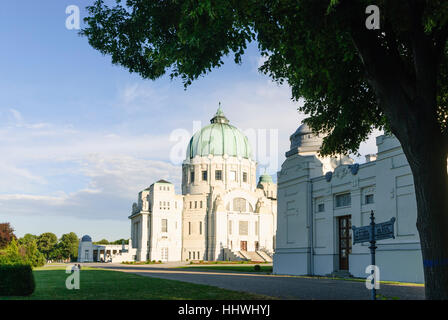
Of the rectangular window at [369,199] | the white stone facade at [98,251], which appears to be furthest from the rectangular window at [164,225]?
the rectangular window at [369,199]

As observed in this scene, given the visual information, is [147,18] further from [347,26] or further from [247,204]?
[247,204]

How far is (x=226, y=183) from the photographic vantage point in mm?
92312

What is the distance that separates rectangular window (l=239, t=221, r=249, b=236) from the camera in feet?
286

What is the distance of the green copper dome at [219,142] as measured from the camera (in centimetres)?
9362

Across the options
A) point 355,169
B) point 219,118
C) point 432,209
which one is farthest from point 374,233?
point 219,118

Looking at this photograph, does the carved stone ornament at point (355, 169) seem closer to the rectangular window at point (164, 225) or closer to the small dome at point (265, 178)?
the rectangular window at point (164, 225)

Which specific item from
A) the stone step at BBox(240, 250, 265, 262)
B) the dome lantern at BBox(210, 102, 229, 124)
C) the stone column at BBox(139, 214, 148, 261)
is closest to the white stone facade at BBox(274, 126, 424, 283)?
the stone step at BBox(240, 250, 265, 262)

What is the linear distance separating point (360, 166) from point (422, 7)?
66.5ft

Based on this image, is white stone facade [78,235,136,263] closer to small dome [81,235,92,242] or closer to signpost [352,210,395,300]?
small dome [81,235,92,242]

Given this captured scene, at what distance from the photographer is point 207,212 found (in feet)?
289

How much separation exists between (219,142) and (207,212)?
1482 centimetres

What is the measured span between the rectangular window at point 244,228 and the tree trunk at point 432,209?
79034mm
